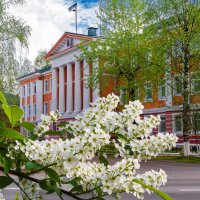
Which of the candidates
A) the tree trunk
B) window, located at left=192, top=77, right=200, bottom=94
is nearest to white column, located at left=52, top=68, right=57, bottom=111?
the tree trunk

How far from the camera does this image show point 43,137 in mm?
Answer: 2469

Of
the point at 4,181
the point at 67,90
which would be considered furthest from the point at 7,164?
the point at 67,90

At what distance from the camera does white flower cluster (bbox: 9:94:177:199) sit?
2145 mm

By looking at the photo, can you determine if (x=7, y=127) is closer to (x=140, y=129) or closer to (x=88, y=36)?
(x=140, y=129)

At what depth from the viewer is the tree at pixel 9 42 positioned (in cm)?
2839

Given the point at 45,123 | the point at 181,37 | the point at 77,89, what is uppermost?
the point at 77,89

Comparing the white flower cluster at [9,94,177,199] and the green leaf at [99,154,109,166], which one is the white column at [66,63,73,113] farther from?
the green leaf at [99,154,109,166]

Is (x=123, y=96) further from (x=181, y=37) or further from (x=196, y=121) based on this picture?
(x=181, y=37)

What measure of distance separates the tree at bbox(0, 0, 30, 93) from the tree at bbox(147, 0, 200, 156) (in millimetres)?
7278

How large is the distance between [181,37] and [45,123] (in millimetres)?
25761

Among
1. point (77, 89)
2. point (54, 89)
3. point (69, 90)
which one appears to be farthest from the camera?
point (54, 89)

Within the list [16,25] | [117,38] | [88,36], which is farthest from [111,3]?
[88,36]

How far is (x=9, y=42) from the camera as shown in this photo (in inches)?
1136

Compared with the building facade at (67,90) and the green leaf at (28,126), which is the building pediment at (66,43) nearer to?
the building facade at (67,90)
